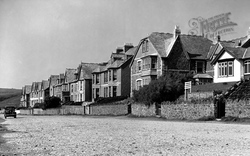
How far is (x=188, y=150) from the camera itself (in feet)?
41.5

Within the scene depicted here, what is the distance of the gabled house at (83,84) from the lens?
276 ft

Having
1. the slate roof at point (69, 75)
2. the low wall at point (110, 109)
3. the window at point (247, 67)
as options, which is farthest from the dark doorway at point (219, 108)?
the slate roof at point (69, 75)

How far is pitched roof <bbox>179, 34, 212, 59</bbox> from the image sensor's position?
188 ft

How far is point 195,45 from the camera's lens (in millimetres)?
59312

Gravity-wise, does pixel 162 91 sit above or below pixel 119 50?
below

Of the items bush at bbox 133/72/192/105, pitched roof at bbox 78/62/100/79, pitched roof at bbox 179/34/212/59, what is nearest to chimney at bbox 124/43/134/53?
pitched roof at bbox 78/62/100/79

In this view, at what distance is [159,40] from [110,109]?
14057 mm

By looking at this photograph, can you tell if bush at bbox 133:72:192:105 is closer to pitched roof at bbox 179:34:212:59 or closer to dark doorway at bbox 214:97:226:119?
dark doorway at bbox 214:97:226:119

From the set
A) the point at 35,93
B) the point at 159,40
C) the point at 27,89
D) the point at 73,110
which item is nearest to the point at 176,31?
the point at 159,40

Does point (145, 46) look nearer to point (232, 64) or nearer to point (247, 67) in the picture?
point (232, 64)

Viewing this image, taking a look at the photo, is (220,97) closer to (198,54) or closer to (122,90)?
(198,54)

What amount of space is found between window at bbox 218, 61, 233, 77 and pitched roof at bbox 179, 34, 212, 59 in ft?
36.5

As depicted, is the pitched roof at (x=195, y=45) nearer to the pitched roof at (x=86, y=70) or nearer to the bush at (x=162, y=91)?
the bush at (x=162, y=91)

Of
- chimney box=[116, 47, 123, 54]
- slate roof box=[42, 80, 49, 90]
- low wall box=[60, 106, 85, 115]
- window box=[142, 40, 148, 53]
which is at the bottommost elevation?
low wall box=[60, 106, 85, 115]
